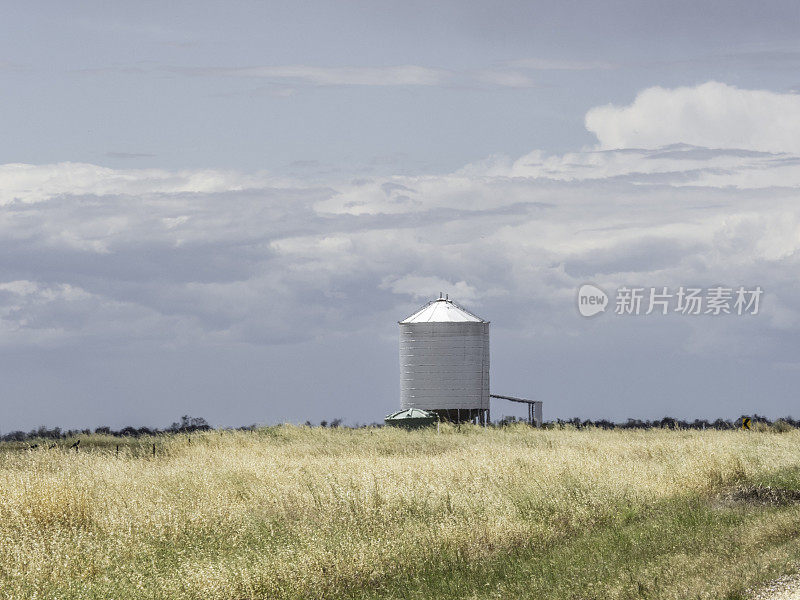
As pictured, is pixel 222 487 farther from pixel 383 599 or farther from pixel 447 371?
pixel 447 371

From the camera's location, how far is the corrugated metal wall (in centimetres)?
4169

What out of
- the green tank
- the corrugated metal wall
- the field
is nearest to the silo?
the corrugated metal wall

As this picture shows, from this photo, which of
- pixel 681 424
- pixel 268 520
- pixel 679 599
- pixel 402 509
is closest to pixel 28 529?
pixel 268 520

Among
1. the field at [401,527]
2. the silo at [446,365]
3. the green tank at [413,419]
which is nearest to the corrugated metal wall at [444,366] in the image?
the silo at [446,365]

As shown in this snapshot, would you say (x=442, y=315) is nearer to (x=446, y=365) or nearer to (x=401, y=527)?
(x=446, y=365)

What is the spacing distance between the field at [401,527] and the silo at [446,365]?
18.7 meters

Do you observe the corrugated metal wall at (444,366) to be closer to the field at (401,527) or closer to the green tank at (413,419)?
the green tank at (413,419)

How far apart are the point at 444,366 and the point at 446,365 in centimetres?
10

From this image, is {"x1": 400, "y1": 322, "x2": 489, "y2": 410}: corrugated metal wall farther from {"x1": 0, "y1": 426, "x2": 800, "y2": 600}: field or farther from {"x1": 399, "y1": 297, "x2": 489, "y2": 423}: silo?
{"x1": 0, "y1": 426, "x2": 800, "y2": 600}: field

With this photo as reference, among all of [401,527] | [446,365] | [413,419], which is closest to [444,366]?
[446,365]

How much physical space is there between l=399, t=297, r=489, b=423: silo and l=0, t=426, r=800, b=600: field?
1870 cm

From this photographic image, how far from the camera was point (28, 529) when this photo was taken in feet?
47.7

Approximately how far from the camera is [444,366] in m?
41.7

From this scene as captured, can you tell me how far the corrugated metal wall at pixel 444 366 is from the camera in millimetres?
41688
